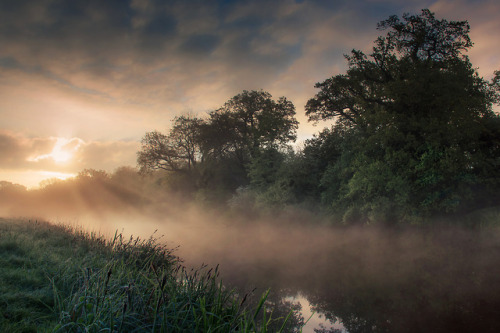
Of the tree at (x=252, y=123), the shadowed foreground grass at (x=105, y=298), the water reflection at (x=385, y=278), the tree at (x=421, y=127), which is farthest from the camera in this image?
the tree at (x=252, y=123)

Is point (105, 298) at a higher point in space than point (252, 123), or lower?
lower

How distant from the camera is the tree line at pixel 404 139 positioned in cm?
1802

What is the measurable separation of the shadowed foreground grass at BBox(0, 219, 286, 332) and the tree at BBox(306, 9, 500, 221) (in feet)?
51.0

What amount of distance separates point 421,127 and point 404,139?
1274 mm

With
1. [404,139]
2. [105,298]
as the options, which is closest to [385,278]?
[404,139]

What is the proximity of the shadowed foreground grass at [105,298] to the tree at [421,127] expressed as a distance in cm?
1555

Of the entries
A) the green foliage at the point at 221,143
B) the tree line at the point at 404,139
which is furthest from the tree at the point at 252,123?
the tree line at the point at 404,139

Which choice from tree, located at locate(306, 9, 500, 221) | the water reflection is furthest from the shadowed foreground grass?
tree, located at locate(306, 9, 500, 221)

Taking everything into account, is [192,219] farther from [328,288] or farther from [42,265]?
[42,265]

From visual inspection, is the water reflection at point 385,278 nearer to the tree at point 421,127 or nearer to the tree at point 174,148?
the tree at point 421,127

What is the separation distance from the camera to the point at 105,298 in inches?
168

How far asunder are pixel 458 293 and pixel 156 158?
3848cm

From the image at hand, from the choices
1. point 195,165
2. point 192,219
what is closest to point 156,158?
point 195,165

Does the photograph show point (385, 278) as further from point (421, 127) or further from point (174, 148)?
point (174, 148)
